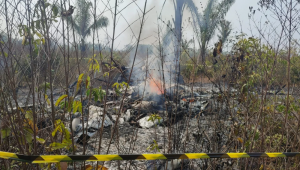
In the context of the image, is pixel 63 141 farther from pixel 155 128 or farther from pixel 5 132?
pixel 155 128

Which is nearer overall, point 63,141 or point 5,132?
point 63,141

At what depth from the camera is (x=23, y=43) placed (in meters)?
2.23

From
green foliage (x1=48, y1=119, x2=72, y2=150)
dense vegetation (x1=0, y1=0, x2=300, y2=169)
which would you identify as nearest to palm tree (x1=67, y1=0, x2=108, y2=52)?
dense vegetation (x1=0, y1=0, x2=300, y2=169)

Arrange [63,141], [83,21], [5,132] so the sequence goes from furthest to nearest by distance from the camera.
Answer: [83,21], [5,132], [63,141]

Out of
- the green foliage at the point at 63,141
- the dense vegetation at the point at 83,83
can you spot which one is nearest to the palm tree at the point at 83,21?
the dense vegetation at the point at 83,83

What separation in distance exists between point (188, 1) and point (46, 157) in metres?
16.1

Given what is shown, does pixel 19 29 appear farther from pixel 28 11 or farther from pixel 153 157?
pixel 153 157

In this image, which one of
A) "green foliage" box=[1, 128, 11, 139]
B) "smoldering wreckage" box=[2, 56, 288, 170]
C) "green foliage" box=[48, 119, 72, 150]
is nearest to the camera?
"green foliage" box=[48, 119, 72, 150]

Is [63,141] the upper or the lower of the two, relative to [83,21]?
lower

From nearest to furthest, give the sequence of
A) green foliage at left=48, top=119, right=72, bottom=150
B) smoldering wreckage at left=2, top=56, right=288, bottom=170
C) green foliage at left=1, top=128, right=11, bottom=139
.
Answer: green foliage at left=48, top=119, right=72, bottom=150
green foliage at left=1, top=128, right=11, bottom=139
smoldering wreckage at left=2, top=56, right=288, bottom=170

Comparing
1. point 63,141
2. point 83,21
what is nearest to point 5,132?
point 63,141

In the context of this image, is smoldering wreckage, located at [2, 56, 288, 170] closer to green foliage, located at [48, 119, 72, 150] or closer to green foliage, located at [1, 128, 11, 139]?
green foliage, located at [1, 128, 11, 139]

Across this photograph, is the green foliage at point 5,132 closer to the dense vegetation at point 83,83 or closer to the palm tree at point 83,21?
the dense vegetation at point 83,83

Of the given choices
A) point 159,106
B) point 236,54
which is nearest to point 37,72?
point 236,54
